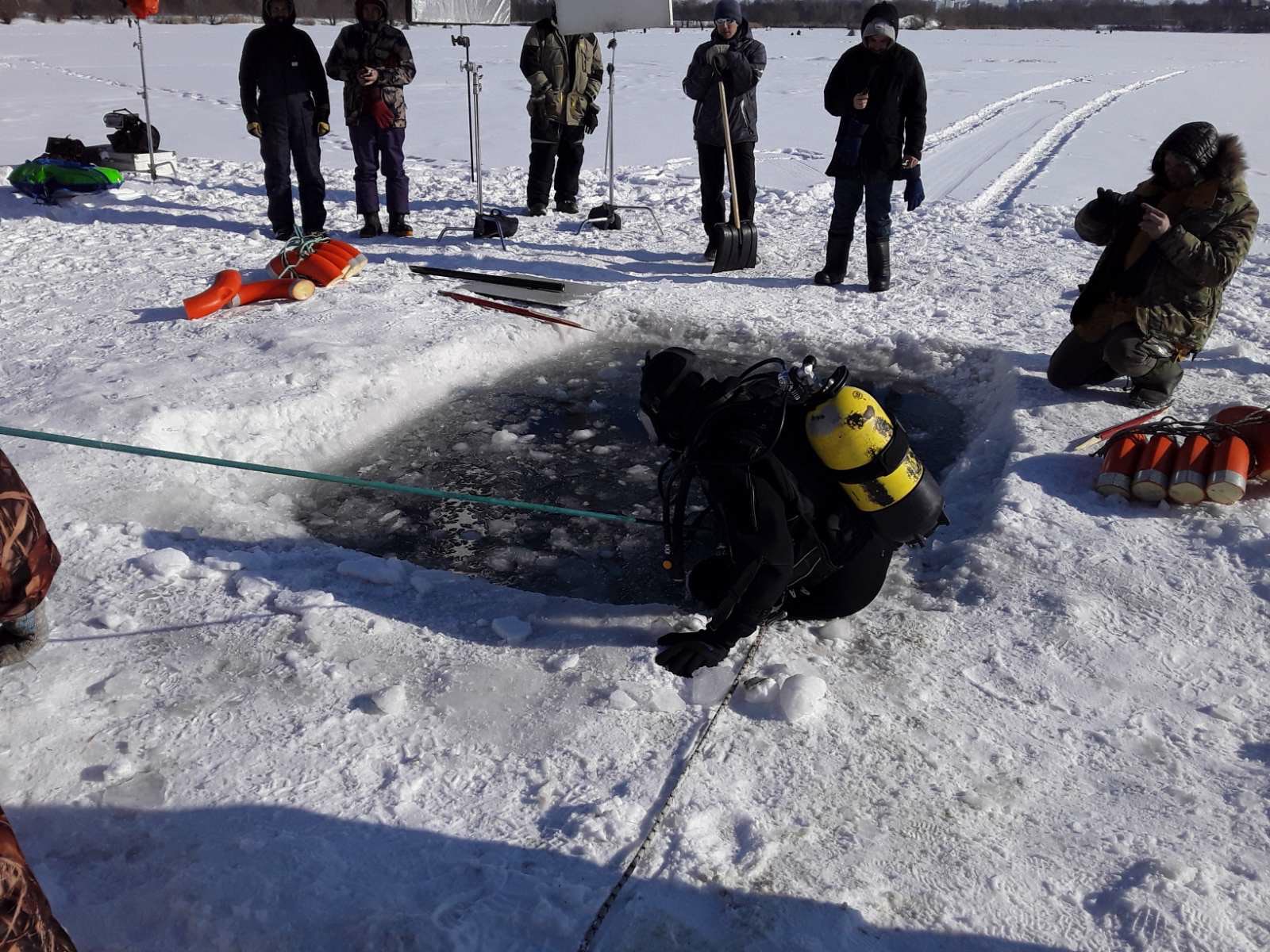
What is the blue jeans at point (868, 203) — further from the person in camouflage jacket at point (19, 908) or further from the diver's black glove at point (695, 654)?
the person in camouflage jacket at point (19, 908)

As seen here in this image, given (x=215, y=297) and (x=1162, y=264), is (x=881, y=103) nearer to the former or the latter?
(x=1162, y=264)

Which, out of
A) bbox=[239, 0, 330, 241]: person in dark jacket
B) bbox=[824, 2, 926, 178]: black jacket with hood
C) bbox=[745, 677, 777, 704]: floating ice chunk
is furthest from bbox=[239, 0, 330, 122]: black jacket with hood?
bbox=[745, 677, 777, 704]: floating ice chunk

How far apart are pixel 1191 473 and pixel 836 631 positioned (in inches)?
67.8

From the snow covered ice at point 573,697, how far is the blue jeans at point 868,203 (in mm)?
649

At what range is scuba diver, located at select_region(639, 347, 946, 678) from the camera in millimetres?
2803

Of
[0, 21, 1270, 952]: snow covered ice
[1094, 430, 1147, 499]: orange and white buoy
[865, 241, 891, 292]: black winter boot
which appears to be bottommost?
[0, 21, 1270, 952]: snow covered ice

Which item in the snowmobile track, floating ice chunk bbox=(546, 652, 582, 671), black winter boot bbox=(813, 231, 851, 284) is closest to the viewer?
floating ice chunk bbox=(546, 652, 582, 671)

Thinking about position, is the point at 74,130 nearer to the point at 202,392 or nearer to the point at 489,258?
the point at 489,258

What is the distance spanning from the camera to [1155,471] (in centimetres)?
395

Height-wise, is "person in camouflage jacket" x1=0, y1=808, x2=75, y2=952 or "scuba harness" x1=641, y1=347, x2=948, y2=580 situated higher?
"scuba harness" x1=641, y1=347, x2=948, y2=580

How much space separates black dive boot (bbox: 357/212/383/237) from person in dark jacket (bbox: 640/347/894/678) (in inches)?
222

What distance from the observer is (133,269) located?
7.11 m

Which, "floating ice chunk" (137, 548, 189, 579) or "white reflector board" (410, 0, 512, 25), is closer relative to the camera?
"floating ice chunk" (137, 548, 189, 579)

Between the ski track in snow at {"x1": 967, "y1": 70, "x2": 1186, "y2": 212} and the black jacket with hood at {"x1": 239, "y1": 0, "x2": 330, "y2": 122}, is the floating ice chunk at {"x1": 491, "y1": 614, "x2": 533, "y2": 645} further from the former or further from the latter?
the ski track in snow at {"x1": 967, "y1": 70, "x2": 1186, "y2": 212}
